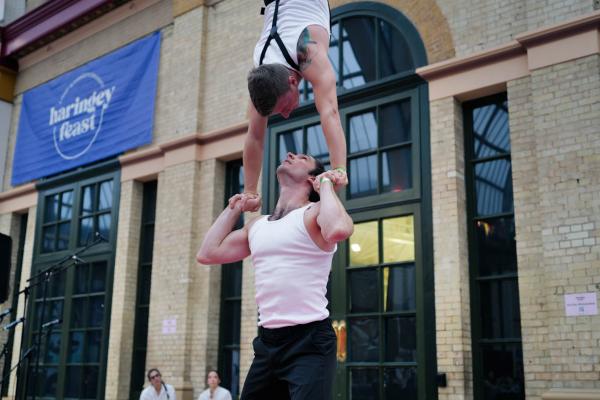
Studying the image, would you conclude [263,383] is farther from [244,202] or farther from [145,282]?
[145,282]

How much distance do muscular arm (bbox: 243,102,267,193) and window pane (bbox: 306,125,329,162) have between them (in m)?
6.56

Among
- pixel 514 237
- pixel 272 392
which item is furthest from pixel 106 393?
pixel 272 392

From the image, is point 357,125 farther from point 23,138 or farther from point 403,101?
point 23,138

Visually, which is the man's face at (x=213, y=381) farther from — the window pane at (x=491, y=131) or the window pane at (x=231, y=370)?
the window pane at (x=491, y=131)

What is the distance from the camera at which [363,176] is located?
10086 mm

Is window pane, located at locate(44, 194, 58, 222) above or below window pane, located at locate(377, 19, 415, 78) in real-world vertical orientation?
below

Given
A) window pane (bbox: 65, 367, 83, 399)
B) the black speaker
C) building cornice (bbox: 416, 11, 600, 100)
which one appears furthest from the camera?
window pane (bbox: 65, 367, 83, 399)

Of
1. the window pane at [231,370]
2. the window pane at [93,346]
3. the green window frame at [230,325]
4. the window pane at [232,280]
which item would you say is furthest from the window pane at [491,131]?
the window pane at [93,346]

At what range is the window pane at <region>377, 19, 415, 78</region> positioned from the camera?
10.0m

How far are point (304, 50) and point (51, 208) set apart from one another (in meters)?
12.5

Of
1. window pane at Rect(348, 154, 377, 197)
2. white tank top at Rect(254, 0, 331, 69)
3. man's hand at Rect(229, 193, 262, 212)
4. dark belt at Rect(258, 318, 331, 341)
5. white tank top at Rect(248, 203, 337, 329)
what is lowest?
dark belt at Rect(258, 318, 331, 341)

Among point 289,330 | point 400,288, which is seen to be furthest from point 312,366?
point 400,288

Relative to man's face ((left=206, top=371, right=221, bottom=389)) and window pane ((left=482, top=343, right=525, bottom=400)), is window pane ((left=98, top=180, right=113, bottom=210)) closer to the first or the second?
man's face ((left=206, top=371, right=221, bottom=389))

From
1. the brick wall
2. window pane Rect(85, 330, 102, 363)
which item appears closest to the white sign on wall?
the brick wall
